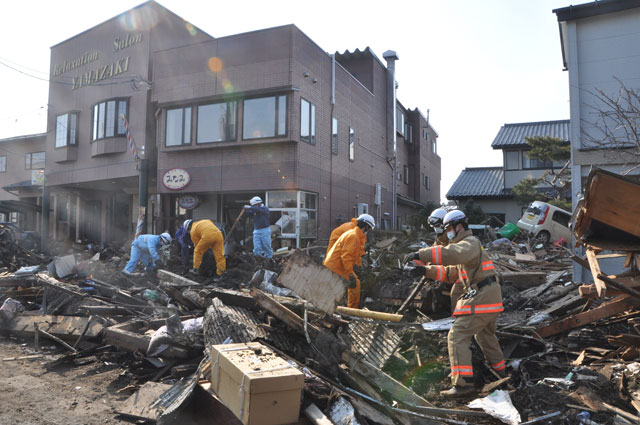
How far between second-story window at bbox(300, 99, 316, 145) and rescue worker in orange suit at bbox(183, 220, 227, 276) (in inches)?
218

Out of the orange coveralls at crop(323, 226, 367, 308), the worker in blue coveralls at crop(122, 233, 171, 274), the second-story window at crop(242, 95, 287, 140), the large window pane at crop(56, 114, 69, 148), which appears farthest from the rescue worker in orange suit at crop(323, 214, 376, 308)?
the large window pane at crop(56, 114, 69, 148)

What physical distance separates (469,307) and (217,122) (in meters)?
12.9

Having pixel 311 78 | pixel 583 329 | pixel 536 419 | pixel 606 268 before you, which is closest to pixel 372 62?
pixel 311 78

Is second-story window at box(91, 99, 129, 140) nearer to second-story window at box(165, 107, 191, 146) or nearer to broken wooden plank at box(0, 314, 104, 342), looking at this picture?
second-story window at box(165, 107, 191, 146)

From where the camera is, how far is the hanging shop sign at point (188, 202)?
1650 cm

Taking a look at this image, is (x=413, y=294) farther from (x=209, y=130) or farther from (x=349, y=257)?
(x=209, y=130)

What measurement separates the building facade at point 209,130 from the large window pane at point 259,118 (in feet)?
0.12

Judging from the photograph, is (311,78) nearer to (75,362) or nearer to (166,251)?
(166,251)

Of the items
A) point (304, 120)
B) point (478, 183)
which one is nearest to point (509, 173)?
point (478, 183)

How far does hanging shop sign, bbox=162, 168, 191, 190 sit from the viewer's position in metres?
16.2

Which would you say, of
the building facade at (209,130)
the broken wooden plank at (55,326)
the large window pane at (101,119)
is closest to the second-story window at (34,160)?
the building facade at (209,130)

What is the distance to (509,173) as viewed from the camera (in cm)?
2583

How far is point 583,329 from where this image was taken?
591 centimetres

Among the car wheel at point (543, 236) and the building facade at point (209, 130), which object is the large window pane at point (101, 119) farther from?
the car wheel at point (543, 236)
